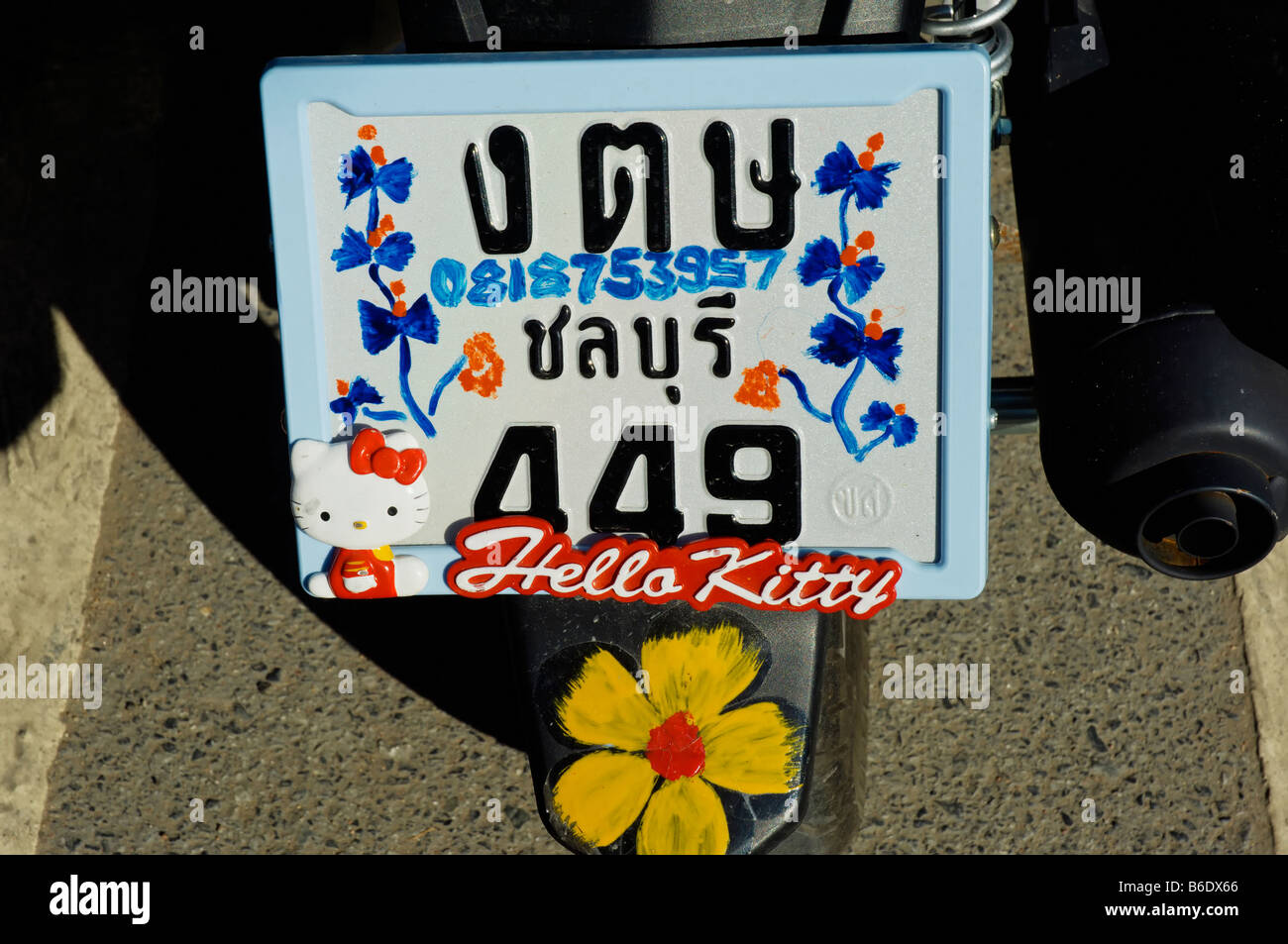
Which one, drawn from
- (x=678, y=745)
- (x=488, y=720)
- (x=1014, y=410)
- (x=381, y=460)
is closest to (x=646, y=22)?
(x=381, y=460)

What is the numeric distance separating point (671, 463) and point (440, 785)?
1.51 m

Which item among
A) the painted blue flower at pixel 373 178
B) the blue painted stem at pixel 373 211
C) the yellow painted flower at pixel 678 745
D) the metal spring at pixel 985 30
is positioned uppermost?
the metal spring at pixel 985 30

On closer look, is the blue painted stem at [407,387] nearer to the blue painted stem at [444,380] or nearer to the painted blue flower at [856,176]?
the blue painted stem at [444,380]

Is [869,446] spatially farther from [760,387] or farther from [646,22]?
[646,22]

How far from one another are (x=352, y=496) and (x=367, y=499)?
0.02 metres

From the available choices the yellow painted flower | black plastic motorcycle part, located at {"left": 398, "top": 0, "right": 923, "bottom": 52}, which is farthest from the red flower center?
black plastic motorcycle part, located at {"left": 398, "top": 0, "right": 923, "bottom": 52}

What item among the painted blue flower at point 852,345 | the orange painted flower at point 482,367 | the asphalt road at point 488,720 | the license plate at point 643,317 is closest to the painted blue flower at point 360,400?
the license plate at point 643,317

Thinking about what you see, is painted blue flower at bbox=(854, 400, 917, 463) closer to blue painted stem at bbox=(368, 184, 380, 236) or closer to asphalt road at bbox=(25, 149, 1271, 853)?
blue painted stem at bbox=(368, 184, 380, 236)

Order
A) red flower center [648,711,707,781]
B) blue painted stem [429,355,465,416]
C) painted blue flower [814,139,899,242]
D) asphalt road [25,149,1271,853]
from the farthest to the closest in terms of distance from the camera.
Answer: asphalt road [25,149,1271,853] → red flower center [648,711,707,781] → blue painted stem [429,355,465,416] → painted blue flower [814,139,899,242]

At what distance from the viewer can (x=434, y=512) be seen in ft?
5.31

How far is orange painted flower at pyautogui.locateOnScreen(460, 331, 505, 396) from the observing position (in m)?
1.55

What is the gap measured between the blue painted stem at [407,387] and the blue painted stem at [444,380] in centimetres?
2

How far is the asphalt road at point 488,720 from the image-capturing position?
8.87ft

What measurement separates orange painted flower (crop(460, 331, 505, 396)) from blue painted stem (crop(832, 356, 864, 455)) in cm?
45
